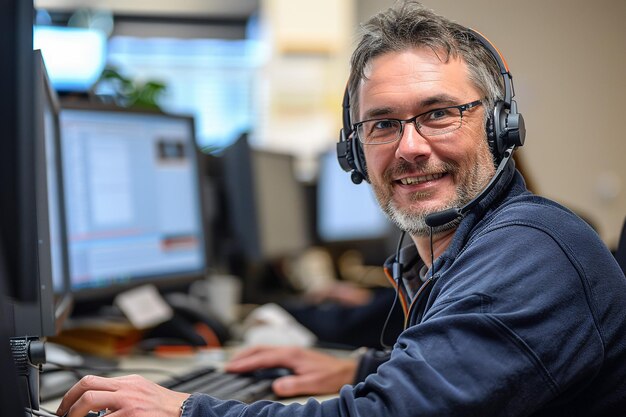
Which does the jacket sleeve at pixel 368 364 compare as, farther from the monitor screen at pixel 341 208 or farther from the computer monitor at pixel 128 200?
the monitor screen at pixel 341 208

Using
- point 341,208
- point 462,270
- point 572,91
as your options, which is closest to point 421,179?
point 462,270

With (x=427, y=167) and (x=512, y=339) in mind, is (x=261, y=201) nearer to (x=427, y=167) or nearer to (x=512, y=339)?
(x=427, y=167)

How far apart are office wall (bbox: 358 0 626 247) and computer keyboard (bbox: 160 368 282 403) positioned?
323 cm

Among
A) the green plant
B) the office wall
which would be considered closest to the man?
the green plant

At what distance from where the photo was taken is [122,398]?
0.81 meters

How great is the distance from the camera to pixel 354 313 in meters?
2.12

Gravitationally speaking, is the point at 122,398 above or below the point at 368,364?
above

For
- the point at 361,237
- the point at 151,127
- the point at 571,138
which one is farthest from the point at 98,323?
the point at 571,138

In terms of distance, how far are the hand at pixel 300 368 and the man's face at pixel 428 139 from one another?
13.4 inches

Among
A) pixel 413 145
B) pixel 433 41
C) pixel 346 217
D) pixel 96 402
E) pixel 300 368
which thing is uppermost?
pixel 433 41

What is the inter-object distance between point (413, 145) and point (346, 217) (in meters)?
2.31

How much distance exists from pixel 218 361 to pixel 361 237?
1.90 metres

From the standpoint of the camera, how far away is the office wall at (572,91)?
4.14 metres

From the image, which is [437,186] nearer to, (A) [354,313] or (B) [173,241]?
(B) [173,241]
